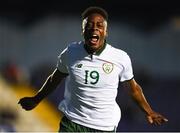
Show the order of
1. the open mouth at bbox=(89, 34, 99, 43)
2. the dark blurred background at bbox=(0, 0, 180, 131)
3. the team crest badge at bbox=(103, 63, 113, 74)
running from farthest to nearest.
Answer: the dark blurred background at bbox=(0, 0, 180, 131)
the team crest badge at bbox=(103, 63, 113, 74)
the open mouth at bbox=(89, 34, 99, 43)

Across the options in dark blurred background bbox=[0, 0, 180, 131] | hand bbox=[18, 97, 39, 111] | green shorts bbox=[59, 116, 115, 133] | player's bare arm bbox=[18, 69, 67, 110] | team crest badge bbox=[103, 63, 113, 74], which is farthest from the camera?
dark blurred background bbox=[0, 0, 180, 131]

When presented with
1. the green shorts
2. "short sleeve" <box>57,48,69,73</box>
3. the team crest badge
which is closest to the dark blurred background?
"short sleeve" <box>57,48,69,73</box>

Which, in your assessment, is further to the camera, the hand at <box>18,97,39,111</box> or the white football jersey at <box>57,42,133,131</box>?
the hand at <box>18,97,39,111</box>

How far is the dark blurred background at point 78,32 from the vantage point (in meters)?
19.5

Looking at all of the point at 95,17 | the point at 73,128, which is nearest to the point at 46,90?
the point at 73,128

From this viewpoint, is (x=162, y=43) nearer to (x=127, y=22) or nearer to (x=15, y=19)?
(x=127, y=22)

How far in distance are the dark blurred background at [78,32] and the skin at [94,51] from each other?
1173cm

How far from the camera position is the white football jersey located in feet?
20.2

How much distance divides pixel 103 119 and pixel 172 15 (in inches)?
582

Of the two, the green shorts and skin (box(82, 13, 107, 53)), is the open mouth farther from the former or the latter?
the green shorts

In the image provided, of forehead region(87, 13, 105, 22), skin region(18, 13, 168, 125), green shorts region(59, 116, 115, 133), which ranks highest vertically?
forehead region(87, 13, 105, 22)

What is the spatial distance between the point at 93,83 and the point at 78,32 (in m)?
13.9

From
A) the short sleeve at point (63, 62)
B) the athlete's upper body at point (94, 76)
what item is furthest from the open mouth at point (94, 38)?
the short sleeve at point (63, 62)

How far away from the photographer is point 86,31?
20.0ft
